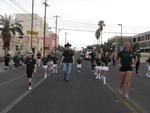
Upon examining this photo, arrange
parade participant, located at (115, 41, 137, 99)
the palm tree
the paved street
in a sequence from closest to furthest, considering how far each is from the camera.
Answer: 1. the paved street
2. parade participant, located at (115, 41, 137, 99)
3. the palm tree

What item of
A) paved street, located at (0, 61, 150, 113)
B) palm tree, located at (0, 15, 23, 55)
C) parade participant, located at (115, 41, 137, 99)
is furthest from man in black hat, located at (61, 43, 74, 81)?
palm tree, located at (0, 15, 23, 55)

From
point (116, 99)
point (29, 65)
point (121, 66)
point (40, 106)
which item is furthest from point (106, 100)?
point (29, 65)

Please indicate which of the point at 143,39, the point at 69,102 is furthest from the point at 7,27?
the point at 143,39

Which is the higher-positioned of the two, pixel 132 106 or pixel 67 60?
pixel 67 60

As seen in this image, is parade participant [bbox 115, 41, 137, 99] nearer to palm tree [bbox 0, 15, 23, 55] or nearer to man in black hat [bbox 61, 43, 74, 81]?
man in black hat [bbox 61, 43, 74, 81]

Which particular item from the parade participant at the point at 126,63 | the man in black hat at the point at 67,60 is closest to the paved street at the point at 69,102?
the parade participant at the point at 126,63

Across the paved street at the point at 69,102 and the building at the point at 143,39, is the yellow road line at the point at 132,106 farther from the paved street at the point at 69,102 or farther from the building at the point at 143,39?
the building at the point at 143,39

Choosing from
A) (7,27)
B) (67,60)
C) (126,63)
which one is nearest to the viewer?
(126,63)

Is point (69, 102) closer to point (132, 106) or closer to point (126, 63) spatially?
point (132, 106)

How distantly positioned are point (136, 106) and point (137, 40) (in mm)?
119022

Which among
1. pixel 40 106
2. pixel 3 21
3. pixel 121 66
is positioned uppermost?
pixel 3 21

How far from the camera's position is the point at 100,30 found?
145500 mm

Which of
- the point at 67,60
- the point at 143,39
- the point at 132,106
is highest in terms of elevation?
A: the point at 143,39

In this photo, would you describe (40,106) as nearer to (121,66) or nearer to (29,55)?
(121,66)
